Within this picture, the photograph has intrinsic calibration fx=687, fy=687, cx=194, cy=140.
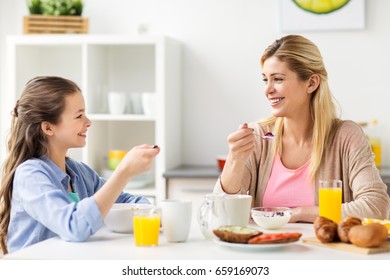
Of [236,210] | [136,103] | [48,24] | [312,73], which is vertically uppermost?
[48,24]

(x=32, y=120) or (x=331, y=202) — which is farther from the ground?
(x=32, y=120)

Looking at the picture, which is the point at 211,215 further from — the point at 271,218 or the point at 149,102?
the point at 149,102

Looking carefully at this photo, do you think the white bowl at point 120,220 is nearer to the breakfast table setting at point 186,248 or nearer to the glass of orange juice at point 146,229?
the breakfast table setting at point 186,248

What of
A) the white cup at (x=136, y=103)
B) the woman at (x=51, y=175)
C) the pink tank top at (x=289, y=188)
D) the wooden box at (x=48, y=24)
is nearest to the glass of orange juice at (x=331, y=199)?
the pink tank top at (x=289, y=188)

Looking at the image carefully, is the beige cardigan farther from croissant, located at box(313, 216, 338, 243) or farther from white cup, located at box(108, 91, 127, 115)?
white cup, located at box(108, 91, 127, 115)

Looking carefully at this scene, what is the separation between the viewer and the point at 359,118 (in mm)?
3662

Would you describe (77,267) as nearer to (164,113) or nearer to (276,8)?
(164,113)

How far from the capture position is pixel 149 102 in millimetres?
3551

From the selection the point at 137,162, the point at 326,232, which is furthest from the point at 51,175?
the point at 326,232

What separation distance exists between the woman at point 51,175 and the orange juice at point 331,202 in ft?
1.64

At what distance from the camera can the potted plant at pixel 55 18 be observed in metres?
3.66

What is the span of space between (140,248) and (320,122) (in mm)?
988

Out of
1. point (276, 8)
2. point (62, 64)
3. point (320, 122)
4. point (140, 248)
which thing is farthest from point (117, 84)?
point (140, 248)

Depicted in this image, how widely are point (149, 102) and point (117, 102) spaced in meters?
0.18
